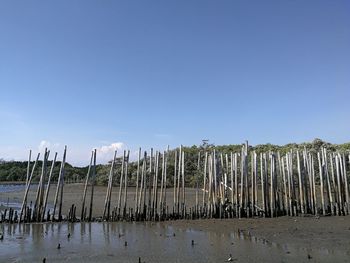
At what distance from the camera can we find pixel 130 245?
13.2m

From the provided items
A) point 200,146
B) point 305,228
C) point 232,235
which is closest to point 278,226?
point 305,228

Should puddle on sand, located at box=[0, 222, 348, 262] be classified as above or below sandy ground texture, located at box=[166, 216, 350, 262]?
below

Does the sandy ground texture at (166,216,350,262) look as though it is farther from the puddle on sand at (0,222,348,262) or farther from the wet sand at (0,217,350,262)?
the puddle on sand at (0,222,348,262)

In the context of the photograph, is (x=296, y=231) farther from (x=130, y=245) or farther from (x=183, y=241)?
(x=130, y=245)

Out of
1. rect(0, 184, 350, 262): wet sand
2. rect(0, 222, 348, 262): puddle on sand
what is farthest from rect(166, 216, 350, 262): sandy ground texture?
rect(0, 222, 348, 262): puddle on sand

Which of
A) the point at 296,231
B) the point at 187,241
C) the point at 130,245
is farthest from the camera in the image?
the point at 296,231

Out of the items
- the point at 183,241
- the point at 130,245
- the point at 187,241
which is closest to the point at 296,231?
the point at 187,241

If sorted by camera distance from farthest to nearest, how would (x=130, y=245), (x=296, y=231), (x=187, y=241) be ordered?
(x=296, y=231) → (x=187, y=241) → (x=130, y=245)

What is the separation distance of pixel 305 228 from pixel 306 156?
5.38 m

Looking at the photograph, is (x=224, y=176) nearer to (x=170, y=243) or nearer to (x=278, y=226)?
(x=278, y=226)

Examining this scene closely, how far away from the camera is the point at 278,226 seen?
53.5 feet

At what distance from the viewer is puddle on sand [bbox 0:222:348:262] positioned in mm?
11383

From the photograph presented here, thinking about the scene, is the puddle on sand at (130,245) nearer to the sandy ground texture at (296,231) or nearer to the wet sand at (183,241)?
the wet sand at (183,241)

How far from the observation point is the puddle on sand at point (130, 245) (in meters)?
11.4
